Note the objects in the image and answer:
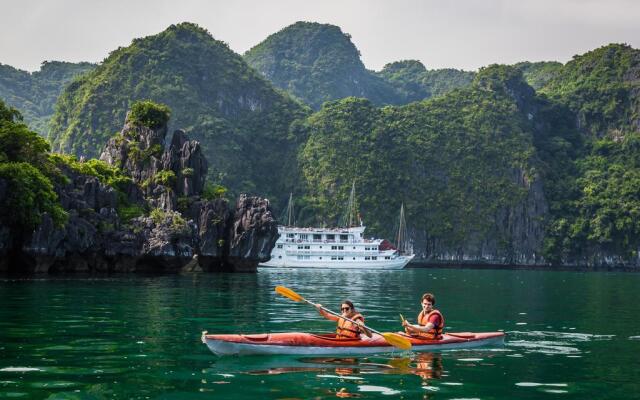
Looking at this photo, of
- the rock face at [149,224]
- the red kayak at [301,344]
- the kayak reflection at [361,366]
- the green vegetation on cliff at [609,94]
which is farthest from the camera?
the green vegetation on cliff at [609,94]

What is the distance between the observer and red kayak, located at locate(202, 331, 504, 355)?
17.3 m

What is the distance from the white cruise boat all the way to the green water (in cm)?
7195

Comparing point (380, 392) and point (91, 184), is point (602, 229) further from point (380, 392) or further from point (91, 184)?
point (380, 392)

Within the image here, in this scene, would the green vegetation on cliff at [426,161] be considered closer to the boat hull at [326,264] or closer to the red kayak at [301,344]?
the boat hull at [326,264]

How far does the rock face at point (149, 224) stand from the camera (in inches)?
2189

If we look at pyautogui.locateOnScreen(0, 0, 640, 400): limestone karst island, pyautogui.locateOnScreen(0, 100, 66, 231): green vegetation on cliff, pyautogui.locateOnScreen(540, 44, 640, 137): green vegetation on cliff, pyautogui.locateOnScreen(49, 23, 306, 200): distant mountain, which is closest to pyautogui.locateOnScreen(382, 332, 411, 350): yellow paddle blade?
pyautogui.locateOnScreen(0, 0, 640, 400): limestone karst island

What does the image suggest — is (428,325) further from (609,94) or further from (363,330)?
(609,94)

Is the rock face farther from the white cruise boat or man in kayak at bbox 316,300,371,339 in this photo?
man in kayak at bbox 316,300,371,339

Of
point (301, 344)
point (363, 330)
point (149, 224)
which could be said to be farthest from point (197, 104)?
point (301, 344)

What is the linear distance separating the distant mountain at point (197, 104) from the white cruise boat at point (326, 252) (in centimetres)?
5801

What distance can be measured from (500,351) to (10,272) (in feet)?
137

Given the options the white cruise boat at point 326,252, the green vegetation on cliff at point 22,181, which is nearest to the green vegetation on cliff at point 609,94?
the white cruise boat at point 326,252

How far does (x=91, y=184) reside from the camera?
62219mm

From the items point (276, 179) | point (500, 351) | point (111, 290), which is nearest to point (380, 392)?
point (500, 351)
